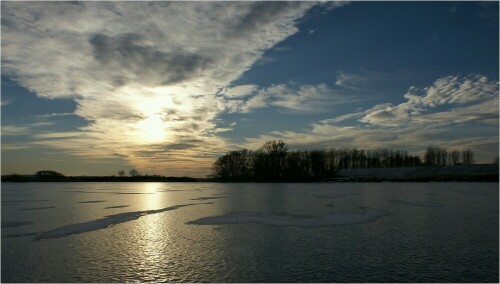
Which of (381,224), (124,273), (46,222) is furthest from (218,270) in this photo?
(46,222)

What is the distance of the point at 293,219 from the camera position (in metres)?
13.6

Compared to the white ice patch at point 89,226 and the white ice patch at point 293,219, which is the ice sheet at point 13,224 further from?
the white ice patch at point 293,219

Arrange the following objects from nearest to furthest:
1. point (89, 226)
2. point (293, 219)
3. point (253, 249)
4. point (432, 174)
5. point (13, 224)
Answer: point (253, 249) → point (89, 226) → point (13, 224) → point (293, 219) → point (432, 174)

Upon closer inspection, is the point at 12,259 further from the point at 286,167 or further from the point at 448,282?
the point at 286,167

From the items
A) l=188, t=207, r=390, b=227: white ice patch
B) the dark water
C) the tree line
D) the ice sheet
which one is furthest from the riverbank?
the ice sheet

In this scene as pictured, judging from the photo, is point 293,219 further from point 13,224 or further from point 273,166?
point 273,166

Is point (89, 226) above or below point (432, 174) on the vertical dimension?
below

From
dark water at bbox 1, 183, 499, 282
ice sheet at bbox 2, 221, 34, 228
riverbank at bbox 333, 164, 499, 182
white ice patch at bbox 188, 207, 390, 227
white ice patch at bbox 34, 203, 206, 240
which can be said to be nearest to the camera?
dark water at bbox 1, 183, 499, 282

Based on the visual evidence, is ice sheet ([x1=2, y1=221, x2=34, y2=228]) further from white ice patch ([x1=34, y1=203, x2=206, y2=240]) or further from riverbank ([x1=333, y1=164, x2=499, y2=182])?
riverbank ([x1=333, y1=164, x2=499, y2=182])

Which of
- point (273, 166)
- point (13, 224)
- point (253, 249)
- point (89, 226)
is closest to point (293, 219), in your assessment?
point (253, 249)

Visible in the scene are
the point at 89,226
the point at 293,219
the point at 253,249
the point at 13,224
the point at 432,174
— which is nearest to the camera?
the point at 253,249

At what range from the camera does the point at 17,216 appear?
14.8 metres

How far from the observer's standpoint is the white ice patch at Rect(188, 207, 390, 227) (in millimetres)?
12617

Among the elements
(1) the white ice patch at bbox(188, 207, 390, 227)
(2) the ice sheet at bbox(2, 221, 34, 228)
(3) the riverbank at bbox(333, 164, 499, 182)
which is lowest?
(2) the ice sheet at bbox(2, 221, 34, 228)
